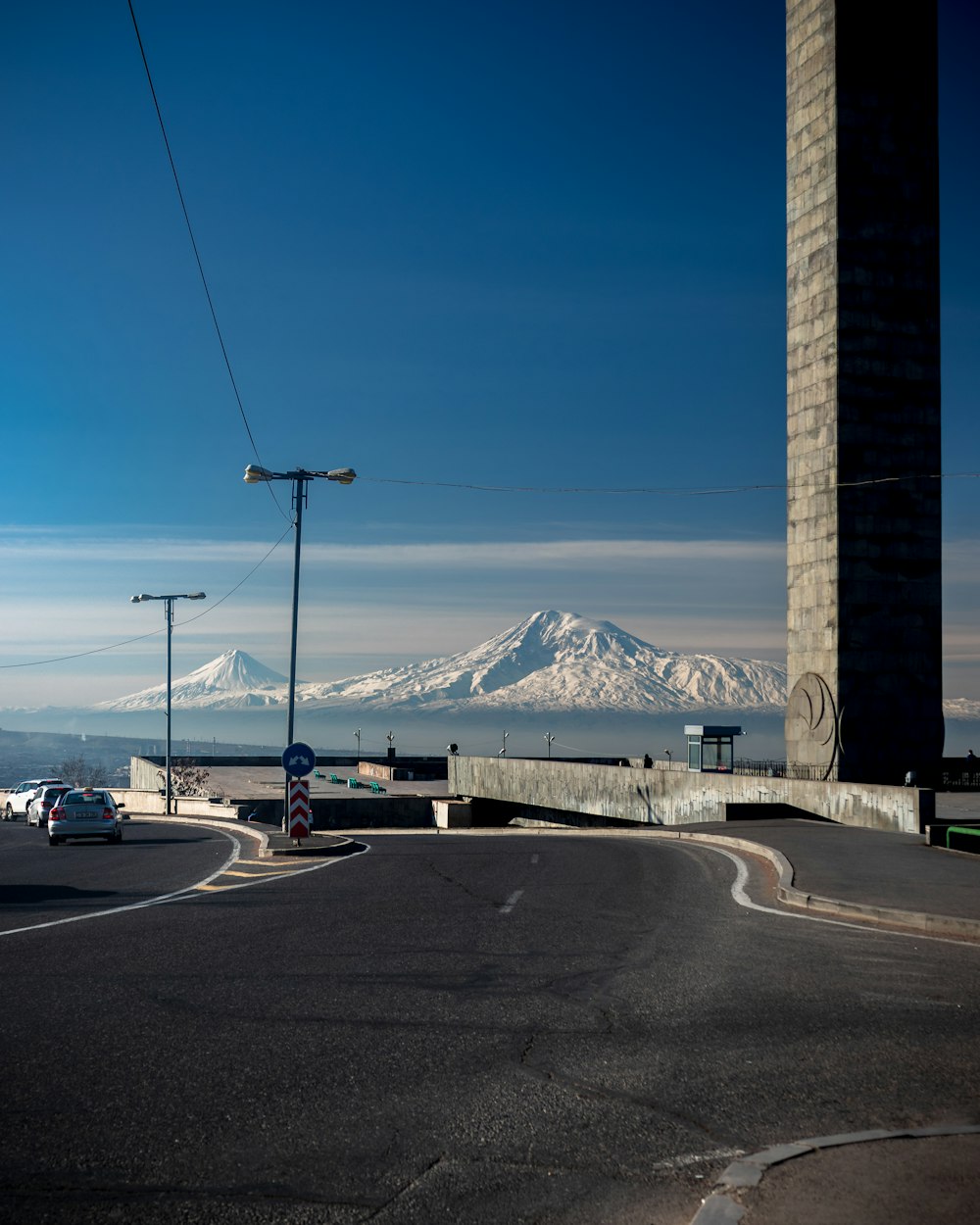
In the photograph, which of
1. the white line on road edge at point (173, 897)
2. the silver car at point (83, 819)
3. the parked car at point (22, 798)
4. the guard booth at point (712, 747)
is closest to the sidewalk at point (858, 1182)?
the white line on road edge at point (173, 897)

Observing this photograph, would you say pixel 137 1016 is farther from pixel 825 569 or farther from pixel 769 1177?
pixel 825 569

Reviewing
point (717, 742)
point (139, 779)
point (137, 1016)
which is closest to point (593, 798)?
point (717, 742)

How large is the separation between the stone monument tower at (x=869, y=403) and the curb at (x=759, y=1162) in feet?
137

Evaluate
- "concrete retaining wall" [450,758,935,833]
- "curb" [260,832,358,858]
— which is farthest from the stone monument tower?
"curb" [260,832,358,858]

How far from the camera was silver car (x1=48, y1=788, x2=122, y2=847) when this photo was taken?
101ft

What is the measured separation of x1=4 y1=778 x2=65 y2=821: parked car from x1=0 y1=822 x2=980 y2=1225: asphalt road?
3786 cm

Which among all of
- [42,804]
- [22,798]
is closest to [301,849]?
[42,804]

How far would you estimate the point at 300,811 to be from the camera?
991 inches

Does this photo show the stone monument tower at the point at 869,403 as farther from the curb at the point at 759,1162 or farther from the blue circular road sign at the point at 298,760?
the curb at the point at 759,1162

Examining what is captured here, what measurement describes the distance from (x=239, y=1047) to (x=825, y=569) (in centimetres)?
4222

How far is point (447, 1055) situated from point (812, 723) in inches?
1665

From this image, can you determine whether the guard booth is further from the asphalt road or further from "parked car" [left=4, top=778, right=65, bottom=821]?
the asphalt road

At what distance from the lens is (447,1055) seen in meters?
7.29

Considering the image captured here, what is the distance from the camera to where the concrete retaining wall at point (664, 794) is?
28844 mm
